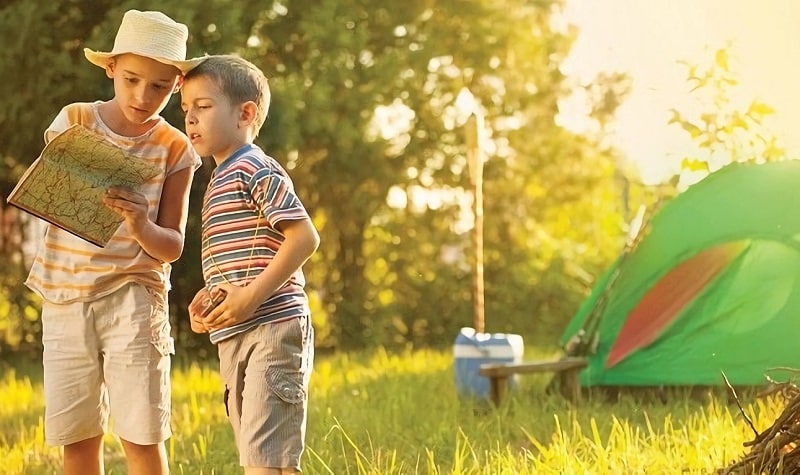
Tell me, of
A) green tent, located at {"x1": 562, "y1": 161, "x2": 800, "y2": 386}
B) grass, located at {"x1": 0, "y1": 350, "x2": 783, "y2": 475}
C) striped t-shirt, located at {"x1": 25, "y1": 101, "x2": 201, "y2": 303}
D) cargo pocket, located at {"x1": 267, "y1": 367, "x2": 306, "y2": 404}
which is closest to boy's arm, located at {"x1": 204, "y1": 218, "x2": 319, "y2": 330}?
cargo pocket, located at {"x1": 267, "y1": 367, "x2": 306, "y2": 404}

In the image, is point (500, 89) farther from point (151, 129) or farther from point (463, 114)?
point (151, 129)

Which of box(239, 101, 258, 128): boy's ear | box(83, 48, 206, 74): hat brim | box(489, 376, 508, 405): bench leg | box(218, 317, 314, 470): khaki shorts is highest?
box(83, 48, 206, 74): hat brim

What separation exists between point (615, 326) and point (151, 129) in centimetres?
244

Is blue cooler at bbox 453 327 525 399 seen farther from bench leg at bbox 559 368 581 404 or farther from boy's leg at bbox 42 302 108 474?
boy's leg at bbox 42 302 108 474

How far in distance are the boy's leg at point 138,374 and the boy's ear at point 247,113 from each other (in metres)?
0.41

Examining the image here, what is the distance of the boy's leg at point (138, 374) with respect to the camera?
2.24 m

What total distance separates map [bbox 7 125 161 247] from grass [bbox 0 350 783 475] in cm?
88

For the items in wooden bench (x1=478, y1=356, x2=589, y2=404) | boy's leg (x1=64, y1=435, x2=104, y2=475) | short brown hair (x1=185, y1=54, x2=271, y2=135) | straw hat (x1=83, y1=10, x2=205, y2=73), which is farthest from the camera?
wooden bench (x1=478, y1=356, x2=589, y2=404)

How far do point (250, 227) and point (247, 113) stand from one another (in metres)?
0.22

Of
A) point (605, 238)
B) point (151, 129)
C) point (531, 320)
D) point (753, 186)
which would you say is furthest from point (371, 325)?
point (151, 129)

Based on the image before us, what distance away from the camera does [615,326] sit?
4316 mm

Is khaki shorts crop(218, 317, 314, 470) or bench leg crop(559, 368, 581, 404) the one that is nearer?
khaki shorts crop(218, 317, 314, 470)

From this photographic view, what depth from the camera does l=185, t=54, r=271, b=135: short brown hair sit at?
210cm

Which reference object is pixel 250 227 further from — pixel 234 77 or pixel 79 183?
pixel 79 183
